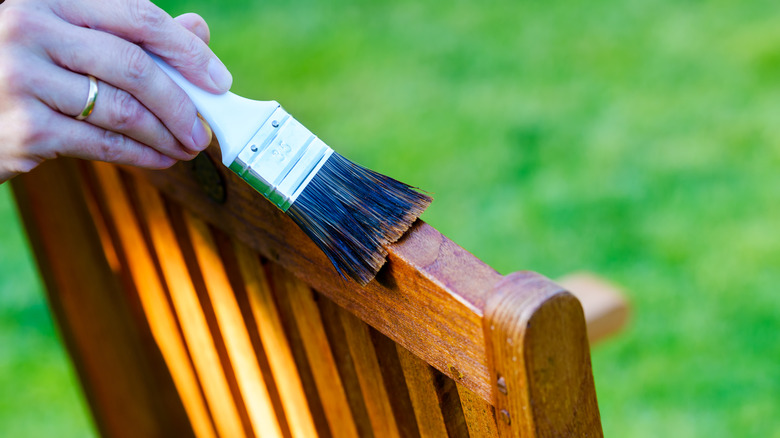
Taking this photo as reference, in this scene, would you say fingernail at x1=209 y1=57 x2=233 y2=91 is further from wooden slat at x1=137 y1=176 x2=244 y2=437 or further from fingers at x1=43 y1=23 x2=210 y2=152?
wooden slat at x1=137 y1=176 x2=244 y2=437

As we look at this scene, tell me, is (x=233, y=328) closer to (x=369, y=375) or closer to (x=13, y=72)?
(x=369, y=375)

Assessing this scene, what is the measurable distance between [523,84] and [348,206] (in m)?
2.97

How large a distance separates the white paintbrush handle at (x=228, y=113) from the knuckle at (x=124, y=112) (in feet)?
0.14

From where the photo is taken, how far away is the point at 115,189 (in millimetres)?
1281

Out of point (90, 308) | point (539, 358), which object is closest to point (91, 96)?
point (539, 358)

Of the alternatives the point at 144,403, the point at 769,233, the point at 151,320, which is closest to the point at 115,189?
the point at 151,320

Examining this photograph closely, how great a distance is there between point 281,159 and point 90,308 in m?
0.87

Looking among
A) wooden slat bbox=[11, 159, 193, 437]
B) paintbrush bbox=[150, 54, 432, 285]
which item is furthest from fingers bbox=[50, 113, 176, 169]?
wooden slat bbox=[11, 159, 193, 437]

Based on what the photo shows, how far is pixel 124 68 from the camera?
0.75 meters

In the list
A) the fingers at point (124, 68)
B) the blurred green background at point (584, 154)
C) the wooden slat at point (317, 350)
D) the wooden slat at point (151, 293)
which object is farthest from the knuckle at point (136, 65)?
the blurred green background at point (584, 154)

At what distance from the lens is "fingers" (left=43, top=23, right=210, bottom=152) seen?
2.42ft

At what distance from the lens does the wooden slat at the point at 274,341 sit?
0.99 metres

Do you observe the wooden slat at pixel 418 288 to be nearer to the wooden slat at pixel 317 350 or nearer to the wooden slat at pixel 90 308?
the wooden slat at pixel 317 350

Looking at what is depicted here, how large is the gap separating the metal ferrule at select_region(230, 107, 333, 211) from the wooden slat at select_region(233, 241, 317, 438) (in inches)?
10.0
